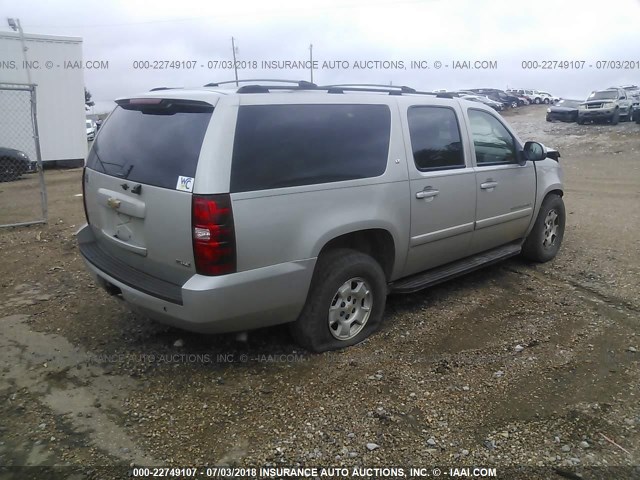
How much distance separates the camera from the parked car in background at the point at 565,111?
2839 cm

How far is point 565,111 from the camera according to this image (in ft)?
93.2

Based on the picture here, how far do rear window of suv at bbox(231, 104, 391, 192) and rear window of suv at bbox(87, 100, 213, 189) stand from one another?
10.8 inches

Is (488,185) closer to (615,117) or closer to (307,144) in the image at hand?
(307,144)

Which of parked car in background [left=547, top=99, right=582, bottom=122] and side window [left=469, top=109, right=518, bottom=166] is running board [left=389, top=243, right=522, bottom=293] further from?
parked car in background [left=547, top=99, right=582, bottom=122]

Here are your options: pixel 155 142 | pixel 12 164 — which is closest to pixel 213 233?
pixel 155 142

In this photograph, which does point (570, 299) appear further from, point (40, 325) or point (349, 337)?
point (40, 325)

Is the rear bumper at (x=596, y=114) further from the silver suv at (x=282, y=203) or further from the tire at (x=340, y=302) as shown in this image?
the tire at (x=340, y=302)

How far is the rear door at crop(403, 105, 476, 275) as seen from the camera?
4.14m

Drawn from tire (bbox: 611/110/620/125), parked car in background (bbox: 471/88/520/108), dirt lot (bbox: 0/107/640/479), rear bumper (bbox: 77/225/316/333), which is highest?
parked car in background (bbox: 471/88/520/108)

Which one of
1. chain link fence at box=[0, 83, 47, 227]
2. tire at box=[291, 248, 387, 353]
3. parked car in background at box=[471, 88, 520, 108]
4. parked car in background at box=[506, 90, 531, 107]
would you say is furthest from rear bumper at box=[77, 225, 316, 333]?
parked car in background at box=[506, 90, 531, 107]

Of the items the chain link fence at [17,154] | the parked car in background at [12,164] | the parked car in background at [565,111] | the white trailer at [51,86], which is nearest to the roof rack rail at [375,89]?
the chain link fence at [17,154]

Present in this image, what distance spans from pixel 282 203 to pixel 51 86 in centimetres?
1400

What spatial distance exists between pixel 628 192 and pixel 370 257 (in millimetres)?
9722

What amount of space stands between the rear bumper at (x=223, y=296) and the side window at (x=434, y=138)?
144 centimetres
